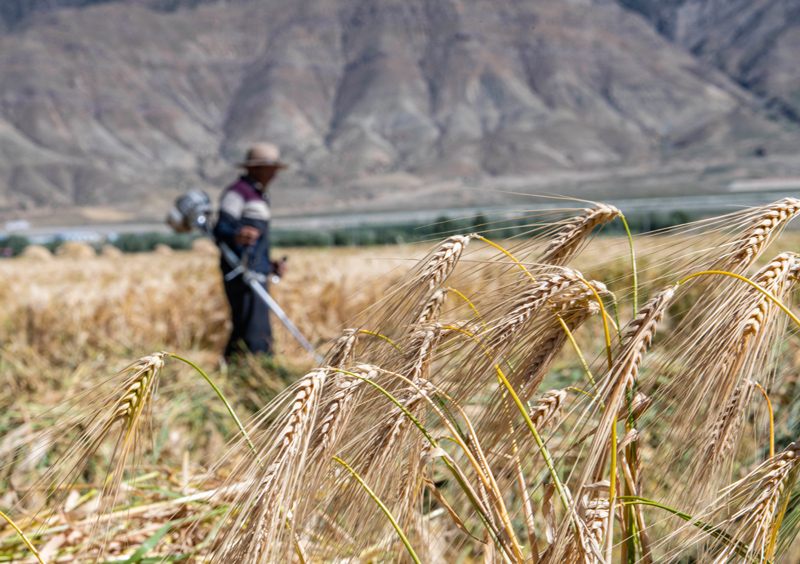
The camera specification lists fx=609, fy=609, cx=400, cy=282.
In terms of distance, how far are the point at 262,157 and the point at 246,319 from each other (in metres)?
1.29

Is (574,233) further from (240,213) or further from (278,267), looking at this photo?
(278,267)

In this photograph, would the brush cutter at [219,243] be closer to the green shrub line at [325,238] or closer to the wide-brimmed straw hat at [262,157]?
the wide-brimmed straw hat at [262,157]

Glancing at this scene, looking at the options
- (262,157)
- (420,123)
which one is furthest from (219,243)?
(420,123)

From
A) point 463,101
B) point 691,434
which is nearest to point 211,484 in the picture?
point 691,434

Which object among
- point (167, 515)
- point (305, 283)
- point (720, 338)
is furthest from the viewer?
point (305, 283)

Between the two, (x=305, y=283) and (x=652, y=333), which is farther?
(x=305, y=283)

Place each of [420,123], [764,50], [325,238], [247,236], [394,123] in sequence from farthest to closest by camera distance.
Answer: [764,50], [394,123], [420,123], [325,238], [247,236]

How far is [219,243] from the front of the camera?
15.3 feet

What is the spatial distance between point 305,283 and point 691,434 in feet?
17.2

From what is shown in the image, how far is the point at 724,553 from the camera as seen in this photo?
2.59ft

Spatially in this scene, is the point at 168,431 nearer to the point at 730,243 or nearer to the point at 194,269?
the point at 730,243

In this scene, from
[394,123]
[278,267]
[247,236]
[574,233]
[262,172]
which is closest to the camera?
[574,233]

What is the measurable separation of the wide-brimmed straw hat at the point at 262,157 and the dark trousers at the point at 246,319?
903 millimetres

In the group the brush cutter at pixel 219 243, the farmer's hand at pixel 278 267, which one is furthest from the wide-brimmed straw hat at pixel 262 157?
the farmer's hand at pixel 278 267
